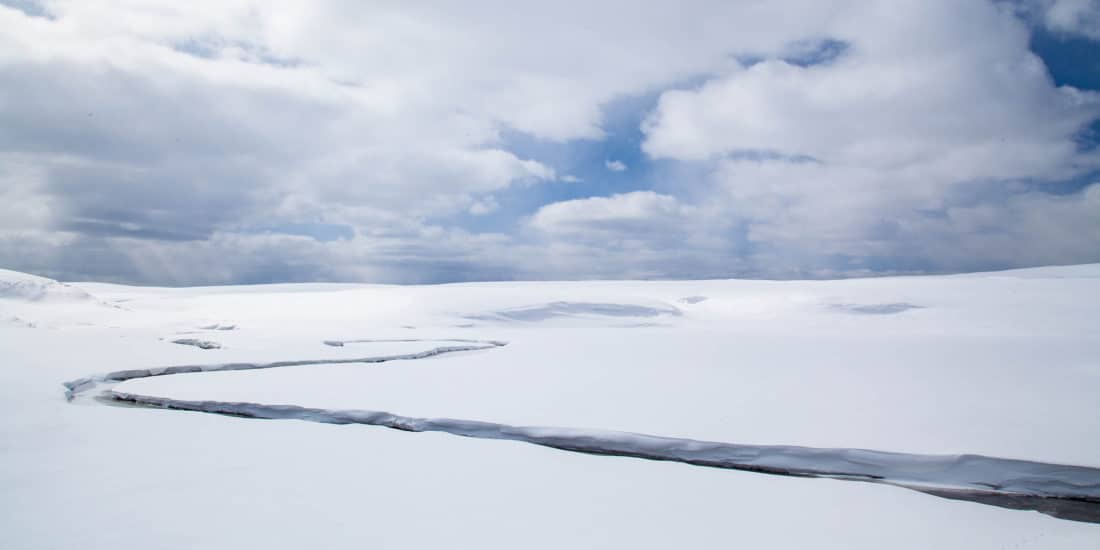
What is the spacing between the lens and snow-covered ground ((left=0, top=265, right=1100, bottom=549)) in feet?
8.47

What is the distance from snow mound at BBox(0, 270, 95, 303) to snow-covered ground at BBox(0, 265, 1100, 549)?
7.35 m

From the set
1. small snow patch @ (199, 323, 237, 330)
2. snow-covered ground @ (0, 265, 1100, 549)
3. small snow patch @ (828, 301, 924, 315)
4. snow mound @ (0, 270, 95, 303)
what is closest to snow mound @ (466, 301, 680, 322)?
small snow patch @ (828, 301, 924, 315)

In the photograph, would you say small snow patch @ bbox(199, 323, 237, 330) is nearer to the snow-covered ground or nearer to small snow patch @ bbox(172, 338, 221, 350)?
small snow patch @ bbox(172, 338, 221, 350)

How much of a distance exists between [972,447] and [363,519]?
3631mm

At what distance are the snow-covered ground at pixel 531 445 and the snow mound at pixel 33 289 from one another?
735 cm

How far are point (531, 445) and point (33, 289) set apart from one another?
17.1 meters

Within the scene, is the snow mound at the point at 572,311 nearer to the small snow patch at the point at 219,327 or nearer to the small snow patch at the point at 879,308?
the small snow patch at the point at 879,308

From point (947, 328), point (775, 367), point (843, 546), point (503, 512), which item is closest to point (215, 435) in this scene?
point (503, 512)

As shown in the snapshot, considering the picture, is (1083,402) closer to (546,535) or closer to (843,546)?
(843,546)

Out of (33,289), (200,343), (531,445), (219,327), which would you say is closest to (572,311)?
(219,327)

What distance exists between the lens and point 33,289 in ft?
48.8

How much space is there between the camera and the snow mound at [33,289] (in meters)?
14.5

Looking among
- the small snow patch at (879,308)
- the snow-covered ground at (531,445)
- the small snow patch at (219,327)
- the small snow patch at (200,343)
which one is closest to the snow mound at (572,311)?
the small snow patch at (879,308)

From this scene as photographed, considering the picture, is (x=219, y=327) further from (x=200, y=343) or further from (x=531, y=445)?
(x=531, y=445)
